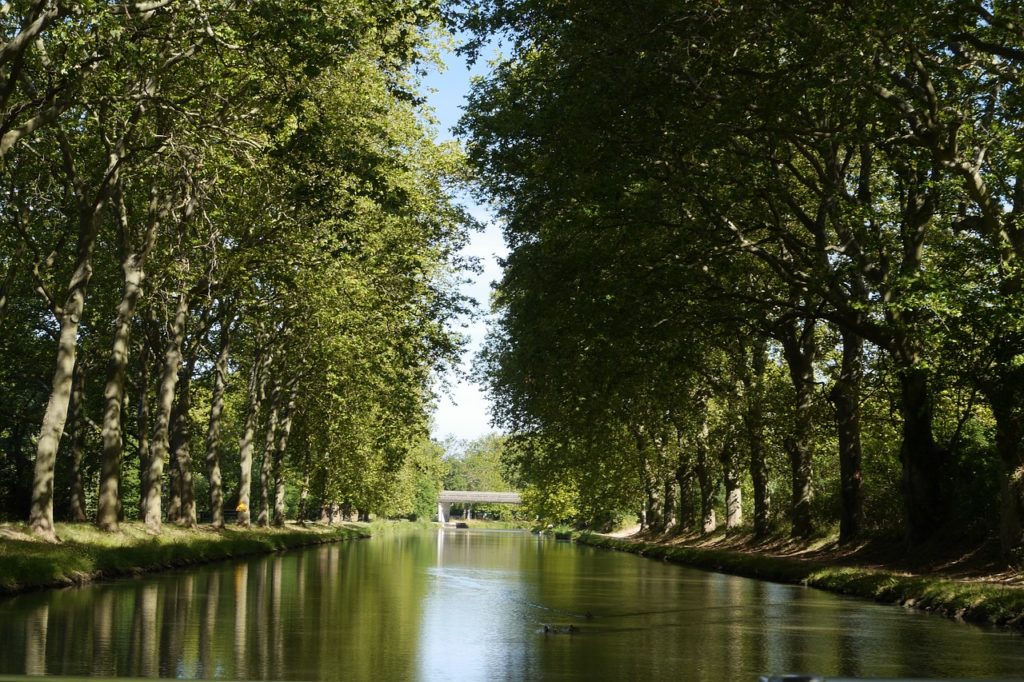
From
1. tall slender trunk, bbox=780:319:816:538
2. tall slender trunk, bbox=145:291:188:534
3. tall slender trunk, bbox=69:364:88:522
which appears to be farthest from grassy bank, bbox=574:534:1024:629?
tall slender trunk, bbox=69:364:88:522

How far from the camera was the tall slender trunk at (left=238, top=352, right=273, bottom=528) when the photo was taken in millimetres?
44812

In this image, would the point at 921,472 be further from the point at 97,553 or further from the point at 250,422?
the point at 250,422

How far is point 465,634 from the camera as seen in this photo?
14.9m

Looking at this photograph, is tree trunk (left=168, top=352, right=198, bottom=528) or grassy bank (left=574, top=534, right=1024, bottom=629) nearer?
grassy bank (left=574, top=534, right=1024, bottom=629)

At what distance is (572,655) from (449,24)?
14.9 metres

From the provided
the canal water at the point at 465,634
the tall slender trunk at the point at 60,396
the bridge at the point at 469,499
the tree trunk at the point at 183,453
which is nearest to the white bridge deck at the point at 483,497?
the bridge at the point at 469,499

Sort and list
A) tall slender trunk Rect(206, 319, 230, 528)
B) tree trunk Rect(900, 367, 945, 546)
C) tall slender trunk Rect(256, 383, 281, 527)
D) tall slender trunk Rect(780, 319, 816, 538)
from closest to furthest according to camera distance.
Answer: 1. tree trunk Rect(900, 367, 945, 546)
2. tall slender trunk Rect(780, 319, 816, 538)
3. tall slender trunk Rect(206, 319, 230, 528)
4. tall slender trunk Rect(256, 383, 281, 527)

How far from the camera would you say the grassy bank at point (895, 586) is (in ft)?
59.9

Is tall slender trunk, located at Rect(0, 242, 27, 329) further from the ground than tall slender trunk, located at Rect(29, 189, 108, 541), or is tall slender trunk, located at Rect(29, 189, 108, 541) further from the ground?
tall slender trunk, located at Rect(0, 242, 27, 329)

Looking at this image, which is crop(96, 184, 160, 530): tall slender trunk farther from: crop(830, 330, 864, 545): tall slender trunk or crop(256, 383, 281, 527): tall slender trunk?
crop(256, 383, 281, 527): tall slender trunk

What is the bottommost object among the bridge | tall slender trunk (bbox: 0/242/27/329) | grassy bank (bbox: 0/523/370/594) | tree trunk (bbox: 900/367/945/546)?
the bridge

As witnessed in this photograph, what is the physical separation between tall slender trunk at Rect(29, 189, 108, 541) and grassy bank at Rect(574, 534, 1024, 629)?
17.6 meters

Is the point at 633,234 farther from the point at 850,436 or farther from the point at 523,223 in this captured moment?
the point at 850,436

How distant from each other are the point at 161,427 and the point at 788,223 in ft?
69.4
